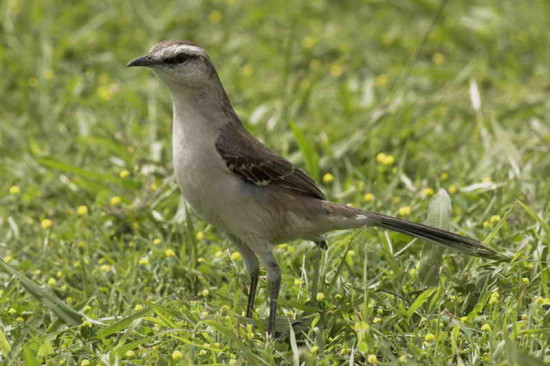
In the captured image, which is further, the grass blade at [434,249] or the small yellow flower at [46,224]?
the small yellow flower at [46,224]

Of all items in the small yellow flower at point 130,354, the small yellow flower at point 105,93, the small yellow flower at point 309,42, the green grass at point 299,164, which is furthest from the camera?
the small yellow flower at point 309,42

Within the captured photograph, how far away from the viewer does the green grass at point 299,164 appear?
16.7 feet

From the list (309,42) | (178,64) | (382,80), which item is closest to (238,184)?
(178,64)

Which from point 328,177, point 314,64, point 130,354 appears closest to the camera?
point 130,354

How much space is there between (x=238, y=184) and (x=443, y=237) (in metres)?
1.33

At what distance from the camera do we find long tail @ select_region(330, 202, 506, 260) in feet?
17.9

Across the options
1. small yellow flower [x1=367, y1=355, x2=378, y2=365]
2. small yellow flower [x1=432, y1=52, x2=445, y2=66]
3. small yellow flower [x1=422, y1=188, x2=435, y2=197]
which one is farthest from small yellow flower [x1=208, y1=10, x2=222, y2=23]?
small yellow flower [x1=367, y1=355, x2=378, y2=365]

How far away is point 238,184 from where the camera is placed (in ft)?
17.5

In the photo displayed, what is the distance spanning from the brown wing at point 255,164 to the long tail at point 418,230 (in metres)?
0.25

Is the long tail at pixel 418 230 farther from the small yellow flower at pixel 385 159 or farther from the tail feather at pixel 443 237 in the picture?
the small yellow flower at pixel 385 159

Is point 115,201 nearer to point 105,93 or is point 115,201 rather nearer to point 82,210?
point 82,210

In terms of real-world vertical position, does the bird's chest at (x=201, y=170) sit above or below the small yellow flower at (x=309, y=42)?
above

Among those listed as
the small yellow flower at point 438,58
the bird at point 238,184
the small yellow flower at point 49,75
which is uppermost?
the bird at point 238,184

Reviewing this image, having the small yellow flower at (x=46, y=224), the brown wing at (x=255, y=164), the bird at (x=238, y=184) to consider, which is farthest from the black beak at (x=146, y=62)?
the small yellow flower at (x=46, y=224)
